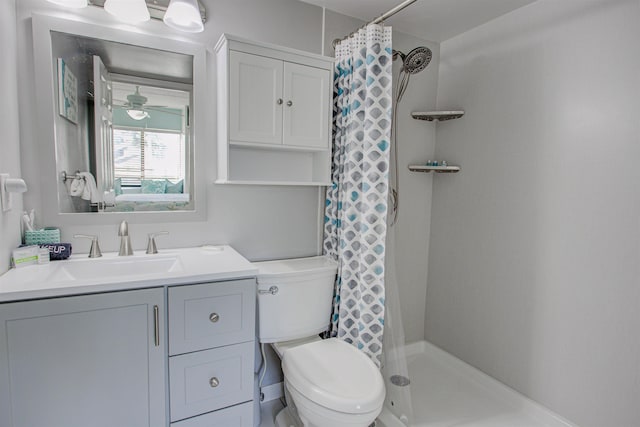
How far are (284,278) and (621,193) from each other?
64.7 inches

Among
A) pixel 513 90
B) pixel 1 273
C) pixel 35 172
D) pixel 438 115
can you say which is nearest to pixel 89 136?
pixel 35 172

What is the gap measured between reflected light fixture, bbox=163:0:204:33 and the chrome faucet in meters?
0.97

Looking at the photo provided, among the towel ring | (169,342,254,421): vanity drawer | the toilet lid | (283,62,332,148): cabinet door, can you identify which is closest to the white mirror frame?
the towel ring

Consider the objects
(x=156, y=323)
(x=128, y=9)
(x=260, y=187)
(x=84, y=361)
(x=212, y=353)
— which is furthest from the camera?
(x=260, y=187)

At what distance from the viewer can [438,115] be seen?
2322mm

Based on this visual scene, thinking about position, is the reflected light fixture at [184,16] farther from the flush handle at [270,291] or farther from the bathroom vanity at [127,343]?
the flush handle at [270,291]

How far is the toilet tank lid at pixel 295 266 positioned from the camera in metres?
1.69

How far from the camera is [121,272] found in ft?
5.05

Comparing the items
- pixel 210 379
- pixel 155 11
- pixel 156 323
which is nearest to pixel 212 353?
pixel 210 379

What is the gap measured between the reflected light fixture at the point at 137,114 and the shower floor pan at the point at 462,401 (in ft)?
6.63

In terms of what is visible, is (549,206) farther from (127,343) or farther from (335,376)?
(127,343)

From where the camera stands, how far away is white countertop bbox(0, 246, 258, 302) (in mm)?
1130

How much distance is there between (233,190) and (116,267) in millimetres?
676

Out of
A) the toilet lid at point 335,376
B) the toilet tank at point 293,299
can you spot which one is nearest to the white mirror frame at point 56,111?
the toilet tank at point 293,299
